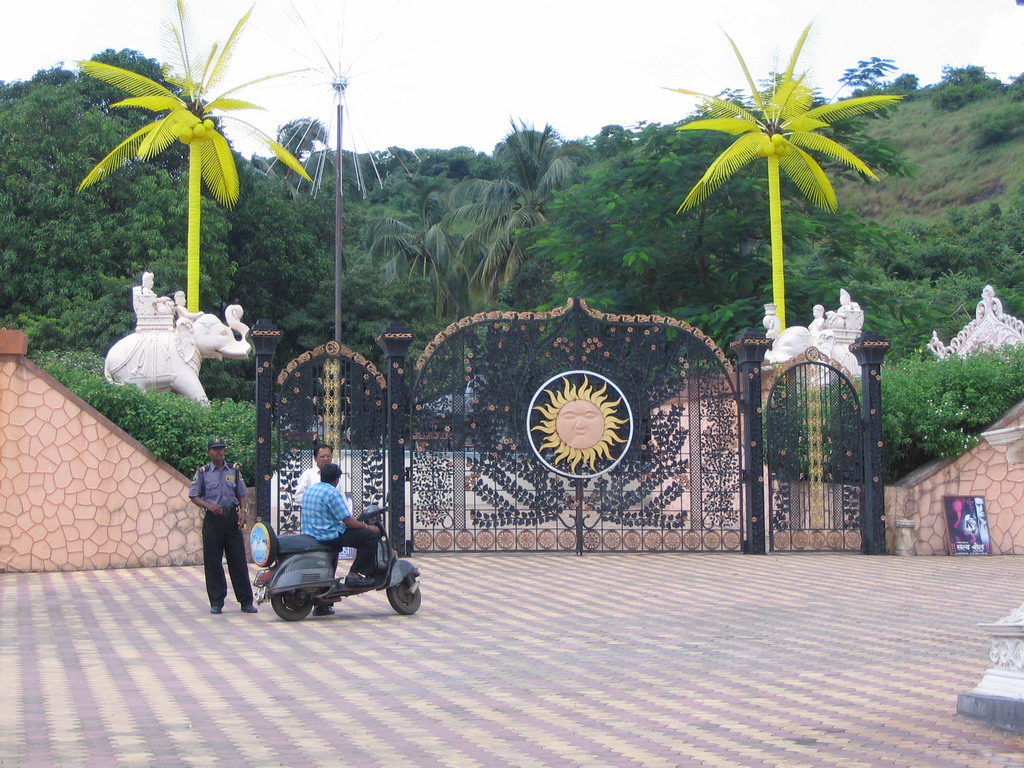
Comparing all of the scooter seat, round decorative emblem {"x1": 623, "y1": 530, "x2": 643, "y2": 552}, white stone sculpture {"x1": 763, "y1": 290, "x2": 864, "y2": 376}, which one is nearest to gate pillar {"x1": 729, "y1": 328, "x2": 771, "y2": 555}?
round decorative emblem {"x1": 623, "y1": 530, "x2": 643, "y2": 552}

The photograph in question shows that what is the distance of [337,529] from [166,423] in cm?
504

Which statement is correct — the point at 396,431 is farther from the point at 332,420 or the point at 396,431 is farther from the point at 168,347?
the point at 168,347

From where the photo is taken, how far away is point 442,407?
13.8m

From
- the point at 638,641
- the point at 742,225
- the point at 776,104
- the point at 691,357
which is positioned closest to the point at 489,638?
the point at 638,641

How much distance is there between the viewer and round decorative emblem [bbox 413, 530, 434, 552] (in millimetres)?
13664

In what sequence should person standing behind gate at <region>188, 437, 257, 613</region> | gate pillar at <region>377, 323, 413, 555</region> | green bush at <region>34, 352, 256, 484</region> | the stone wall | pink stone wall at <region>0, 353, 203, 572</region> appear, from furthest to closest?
1. the stone wall
2. green bush at <region>34, 352, 256, 484</region>
3. gate pillar at <region>377, 323, 413, 555</region>
4. pink stone wall at <region>0, 353, 203, 572</region>
5. person standing behind gate at <region>188, 437, 257, 613</region>

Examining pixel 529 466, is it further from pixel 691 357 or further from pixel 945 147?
pixel 945 147

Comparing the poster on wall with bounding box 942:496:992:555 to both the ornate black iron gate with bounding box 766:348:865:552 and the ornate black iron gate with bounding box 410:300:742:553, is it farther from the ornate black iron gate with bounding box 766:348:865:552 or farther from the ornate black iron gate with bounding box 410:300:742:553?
the ornate black iron gate with bounding box 410:300:742:553

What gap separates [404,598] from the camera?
9.56m

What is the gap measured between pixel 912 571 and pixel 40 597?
8.36m

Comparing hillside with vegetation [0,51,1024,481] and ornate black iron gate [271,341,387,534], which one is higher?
hillside with vegetation [0,51,1024,481]

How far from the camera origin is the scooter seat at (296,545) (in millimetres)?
9297

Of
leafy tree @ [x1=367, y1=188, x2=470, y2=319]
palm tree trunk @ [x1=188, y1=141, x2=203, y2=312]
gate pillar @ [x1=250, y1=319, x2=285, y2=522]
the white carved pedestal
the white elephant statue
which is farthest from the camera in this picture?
leafy tree @ [x1=367, y1=188, x2=470, y2=319]

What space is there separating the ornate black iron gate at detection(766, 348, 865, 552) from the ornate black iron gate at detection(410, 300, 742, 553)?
546 mm
